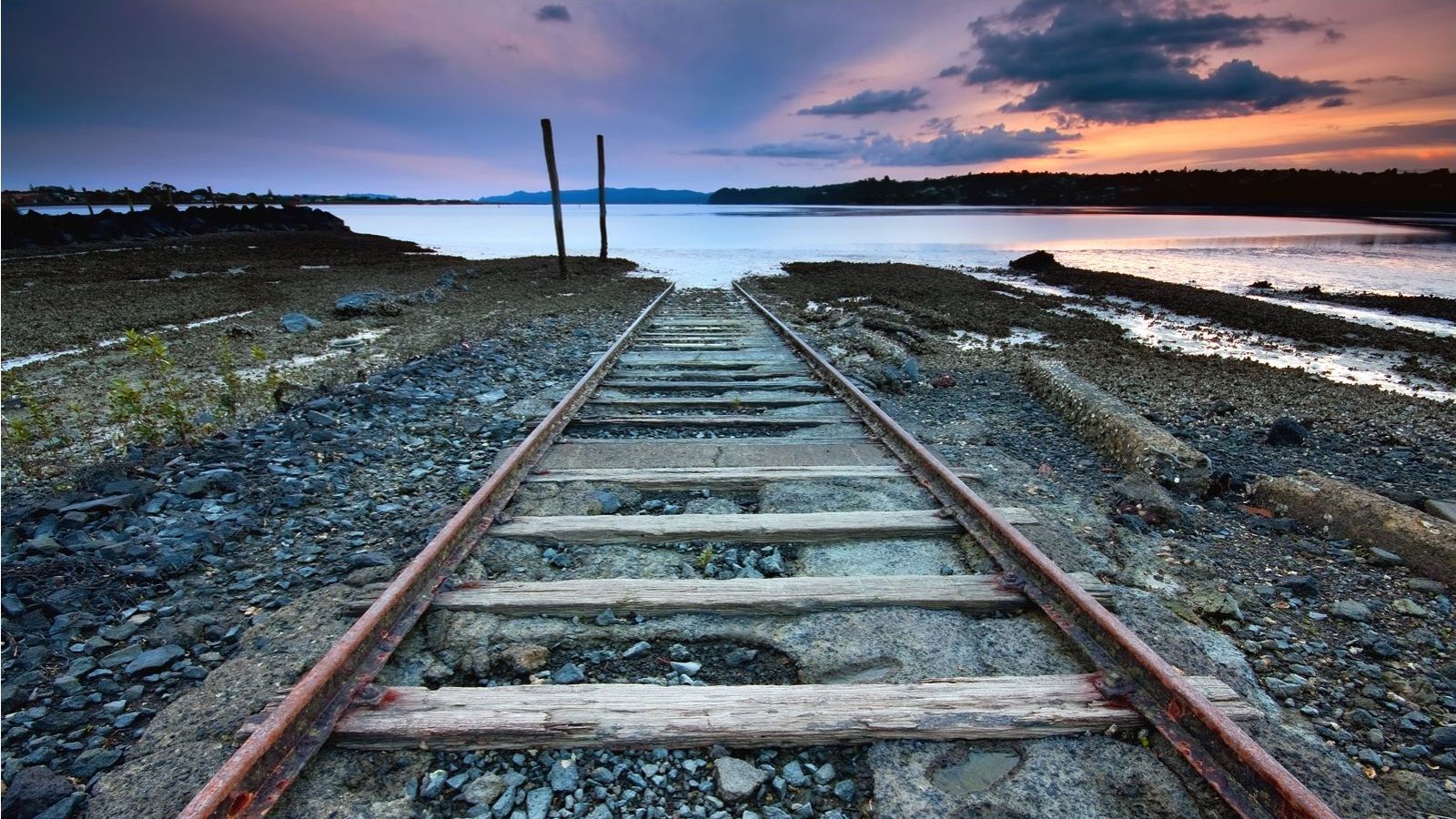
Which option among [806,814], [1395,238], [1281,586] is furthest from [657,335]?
[1395,238]

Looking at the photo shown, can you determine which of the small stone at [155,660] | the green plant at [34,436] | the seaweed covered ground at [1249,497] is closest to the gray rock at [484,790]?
the small stone at [155,660]

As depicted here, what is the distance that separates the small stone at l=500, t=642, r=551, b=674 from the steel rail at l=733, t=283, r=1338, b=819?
1.83m

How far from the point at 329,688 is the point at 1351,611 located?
410cm

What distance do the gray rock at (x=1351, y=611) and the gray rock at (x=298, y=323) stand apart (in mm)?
12794

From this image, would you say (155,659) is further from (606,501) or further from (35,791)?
(606,501)

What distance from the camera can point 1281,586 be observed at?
130 inches

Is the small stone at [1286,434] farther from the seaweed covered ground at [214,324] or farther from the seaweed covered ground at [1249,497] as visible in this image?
the seaweed covered ground at [214,324]

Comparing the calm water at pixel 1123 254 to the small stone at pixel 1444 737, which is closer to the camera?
the small stone at pixel 1444 737

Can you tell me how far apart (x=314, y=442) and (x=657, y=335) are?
5.25 meters

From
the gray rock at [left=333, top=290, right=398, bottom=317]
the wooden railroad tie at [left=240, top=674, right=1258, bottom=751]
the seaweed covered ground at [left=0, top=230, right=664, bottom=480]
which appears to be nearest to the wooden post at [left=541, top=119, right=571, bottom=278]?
the seaweed covered ground at [left=0, top=230, right=664, bottom=480]

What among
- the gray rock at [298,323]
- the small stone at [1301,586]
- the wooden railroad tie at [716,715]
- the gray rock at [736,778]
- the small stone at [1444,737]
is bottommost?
the small stone at [1444,737]

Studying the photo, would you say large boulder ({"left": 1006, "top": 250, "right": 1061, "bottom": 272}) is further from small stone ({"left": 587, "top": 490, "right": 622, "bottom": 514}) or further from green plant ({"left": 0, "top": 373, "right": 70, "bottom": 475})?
green plant ({"left": 0, "top": 373, "right": 70, "bottom": 475})

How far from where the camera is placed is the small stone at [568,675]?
7.55 ft

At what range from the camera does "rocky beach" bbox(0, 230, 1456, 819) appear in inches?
77.9
